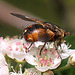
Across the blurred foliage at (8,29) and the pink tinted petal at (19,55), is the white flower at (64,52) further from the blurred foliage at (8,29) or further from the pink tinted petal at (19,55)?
the blurred foliage at (8,29)

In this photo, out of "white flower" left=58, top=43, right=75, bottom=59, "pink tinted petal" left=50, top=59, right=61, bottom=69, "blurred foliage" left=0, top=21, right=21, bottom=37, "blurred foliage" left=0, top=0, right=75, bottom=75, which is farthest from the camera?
"blurred foliage" left=0, top=21, right=21, bottom=37

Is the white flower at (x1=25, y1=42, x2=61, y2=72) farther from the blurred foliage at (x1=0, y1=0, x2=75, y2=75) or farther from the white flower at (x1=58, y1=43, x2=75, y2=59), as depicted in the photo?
the blurred foliage at (x1=0, y1=0, x2=75, y2=75)

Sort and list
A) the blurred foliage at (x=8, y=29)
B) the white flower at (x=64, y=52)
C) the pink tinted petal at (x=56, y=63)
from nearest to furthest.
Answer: the pink tinted petal at (x=56, y=63)
the white flower at (x=64, y=52)
the blurred foliage at (x=8, y=29)

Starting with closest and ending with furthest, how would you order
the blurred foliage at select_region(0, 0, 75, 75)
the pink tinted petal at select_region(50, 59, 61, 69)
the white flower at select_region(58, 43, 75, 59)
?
the pink tinted petal at select_region(50, 59, 61, 69)
the white flower at select_region(58, 43, 75, 59)
the blurred foliage at select_region(0, 0, 75, 75)

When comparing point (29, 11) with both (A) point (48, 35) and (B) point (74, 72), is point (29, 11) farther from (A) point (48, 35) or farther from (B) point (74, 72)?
(A) point (48, 35)

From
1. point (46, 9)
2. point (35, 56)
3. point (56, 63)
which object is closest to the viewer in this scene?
point (56, 63)

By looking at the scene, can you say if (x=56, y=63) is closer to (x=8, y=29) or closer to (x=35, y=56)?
(x=35, y=56)

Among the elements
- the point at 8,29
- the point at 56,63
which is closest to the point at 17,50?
the point at 56,63

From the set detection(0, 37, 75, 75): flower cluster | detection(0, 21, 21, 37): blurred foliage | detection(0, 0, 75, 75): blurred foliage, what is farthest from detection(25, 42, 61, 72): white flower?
detection(0, 21, 21, 37): blurred foliage

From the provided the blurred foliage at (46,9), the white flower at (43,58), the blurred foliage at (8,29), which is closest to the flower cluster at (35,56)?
the white flower at (43,58)

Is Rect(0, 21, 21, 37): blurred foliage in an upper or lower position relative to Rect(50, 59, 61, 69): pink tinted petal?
lower

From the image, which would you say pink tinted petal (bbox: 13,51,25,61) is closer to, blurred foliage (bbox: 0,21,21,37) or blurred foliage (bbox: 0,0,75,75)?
blurred foliage (bbox: 0,0,75,75)

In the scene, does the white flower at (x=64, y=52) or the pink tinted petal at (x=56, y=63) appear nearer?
the pink tinted petal at (x=56, y=63)

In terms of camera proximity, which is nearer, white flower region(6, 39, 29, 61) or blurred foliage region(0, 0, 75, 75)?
white flower region(6, 39, 29, 61)
